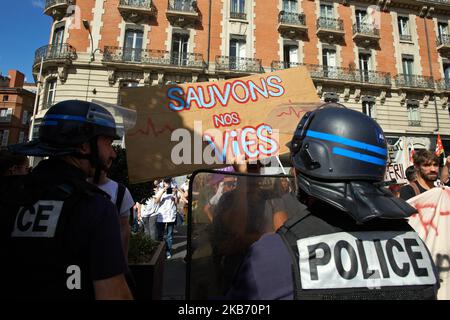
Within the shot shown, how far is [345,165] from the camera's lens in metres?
1.08

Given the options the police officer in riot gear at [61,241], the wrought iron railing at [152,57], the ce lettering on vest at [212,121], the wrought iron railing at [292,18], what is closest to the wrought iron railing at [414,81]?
the wrought iron railing at [292,18]

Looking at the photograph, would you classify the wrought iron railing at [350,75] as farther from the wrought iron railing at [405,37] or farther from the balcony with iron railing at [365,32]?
the wrought iron railing at [405,37]

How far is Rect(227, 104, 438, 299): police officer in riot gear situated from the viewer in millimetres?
926

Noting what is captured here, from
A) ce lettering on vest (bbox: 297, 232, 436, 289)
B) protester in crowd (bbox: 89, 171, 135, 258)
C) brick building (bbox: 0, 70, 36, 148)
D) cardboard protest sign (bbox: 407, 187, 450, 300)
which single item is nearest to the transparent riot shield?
ce lettering on vest (bbox: 297, 232, 436, 289)

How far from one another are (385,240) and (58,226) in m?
1.27

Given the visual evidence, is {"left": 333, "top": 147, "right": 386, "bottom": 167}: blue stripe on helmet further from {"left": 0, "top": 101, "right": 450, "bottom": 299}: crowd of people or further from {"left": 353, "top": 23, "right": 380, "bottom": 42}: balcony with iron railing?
{"left": 353, "top": 23, "right": 380, "bottom": 42}: balcony with iron railing

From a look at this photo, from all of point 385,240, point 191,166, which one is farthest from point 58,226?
point 191,166

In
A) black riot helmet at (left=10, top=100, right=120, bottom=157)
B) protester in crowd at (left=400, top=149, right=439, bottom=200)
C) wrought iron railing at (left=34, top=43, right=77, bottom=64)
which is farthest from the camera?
wrought iron railing at (left=34, top=43, right=77, bottom=64)

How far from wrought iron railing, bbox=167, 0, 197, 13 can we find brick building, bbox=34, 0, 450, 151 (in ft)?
0.21

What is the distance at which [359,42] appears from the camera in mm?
18531

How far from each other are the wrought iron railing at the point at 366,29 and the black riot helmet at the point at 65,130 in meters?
21.1

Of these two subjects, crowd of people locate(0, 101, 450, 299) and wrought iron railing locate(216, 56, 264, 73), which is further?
wrought iron railing locate(216, 56, 264, 73)

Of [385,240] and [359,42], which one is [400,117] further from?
[385,240]

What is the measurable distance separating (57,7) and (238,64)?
11069 mm
